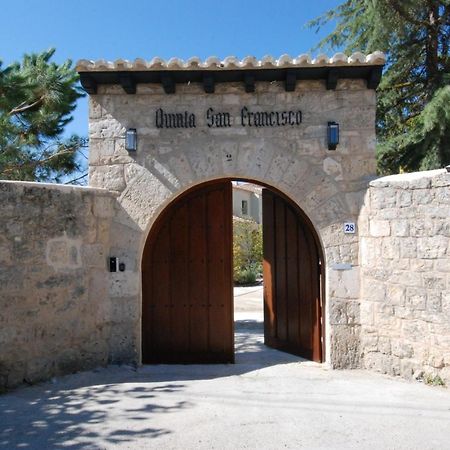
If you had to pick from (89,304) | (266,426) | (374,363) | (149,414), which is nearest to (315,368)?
(374,363)

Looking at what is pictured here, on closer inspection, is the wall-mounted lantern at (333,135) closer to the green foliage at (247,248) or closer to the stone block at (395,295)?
the stone block at (395,295)

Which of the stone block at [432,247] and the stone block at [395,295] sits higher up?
the stone block at [432,247]

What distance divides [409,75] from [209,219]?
6.52 metres

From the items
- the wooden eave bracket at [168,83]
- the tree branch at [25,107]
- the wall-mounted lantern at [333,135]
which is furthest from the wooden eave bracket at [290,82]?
the tree branch at [25,107]

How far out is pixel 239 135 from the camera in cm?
469

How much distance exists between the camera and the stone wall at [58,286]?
3975 mm

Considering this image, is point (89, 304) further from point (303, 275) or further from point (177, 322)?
point (303, 275)

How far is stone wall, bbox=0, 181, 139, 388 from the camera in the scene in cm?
397

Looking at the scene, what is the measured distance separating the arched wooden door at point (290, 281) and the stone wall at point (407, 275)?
61 centimetres

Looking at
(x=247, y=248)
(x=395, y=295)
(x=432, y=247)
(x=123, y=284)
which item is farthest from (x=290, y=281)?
(x=247, y=248)

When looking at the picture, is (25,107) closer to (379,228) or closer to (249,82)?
(249,82)

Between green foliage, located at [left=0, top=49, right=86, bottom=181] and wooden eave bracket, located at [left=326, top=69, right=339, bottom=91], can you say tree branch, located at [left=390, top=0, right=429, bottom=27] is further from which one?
green foliage, located at [left=0, top=49, right=86, bottom=181]

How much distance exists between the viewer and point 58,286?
14.1 feet

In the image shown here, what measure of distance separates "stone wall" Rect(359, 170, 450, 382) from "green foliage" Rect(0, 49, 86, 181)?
20.3ft
